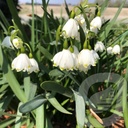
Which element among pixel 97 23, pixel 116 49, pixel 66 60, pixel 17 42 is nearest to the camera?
pixel 66 60

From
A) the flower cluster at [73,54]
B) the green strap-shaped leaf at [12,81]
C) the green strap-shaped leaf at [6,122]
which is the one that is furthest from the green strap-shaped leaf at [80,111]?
the green strap-shaped leaf at [6,122]

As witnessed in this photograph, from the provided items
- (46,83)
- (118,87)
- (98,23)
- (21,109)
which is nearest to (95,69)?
(118,87)

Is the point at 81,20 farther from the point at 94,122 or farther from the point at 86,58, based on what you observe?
the point at 94,122

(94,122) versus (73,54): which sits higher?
(73,54)

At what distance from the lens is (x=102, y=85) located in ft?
5.24

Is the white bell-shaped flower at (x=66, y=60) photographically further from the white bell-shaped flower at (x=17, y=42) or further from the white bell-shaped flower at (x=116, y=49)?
the white bell-shaped flower at (x=116, y=49)

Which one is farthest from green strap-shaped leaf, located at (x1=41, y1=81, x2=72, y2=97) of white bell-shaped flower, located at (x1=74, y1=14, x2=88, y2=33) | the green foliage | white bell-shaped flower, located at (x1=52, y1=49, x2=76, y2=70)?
white bell-shaped flower, located at (x1=74, y1=14, x2=88, y2=33)

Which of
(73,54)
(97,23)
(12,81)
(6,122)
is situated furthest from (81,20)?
(6,122)

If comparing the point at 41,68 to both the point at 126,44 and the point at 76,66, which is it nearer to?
the point at 76,66

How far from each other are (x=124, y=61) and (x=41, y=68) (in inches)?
20.4

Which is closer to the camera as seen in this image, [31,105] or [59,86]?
[31,105]

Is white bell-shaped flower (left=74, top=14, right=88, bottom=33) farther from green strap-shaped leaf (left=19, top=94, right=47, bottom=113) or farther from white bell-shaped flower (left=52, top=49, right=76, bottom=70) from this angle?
green strap-shaped leaf (left=19, top=94, right=47, bottom=113)

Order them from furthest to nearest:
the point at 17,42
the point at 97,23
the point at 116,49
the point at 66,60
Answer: the point at 116,49 → the point at 97,23 → the point at 17,42 → the point at 66,60

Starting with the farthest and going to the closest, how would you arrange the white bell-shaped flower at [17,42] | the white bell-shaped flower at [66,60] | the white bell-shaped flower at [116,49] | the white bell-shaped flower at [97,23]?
the white bell-shaped flower at [116,49] → the white bell-shaped flower at [97,23] → the white bell-shaped flower at [17,42] → the white bell-shaped flower at [66,60]
